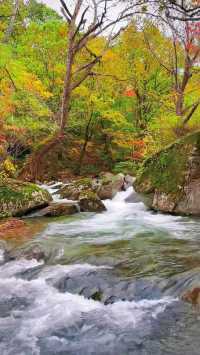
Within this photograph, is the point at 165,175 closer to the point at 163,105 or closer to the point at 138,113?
the point at 163,105

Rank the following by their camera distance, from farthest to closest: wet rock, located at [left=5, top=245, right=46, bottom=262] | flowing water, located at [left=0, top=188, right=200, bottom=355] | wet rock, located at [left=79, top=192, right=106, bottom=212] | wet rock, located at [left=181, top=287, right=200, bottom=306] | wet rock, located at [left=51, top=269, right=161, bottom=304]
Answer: wet rock, located at [left=79, top=192, right=106, bottom=212] → wet rock, located at [left=5, top=245, right=46, bottom=262] → wet rock, located at [left=51, top=269, right=161, bottom=304] → wet rock, located at [left=181, top=287, right=200, bottom=306] → flowing water, located at [left=0, top=188, right=200, bottom=355]

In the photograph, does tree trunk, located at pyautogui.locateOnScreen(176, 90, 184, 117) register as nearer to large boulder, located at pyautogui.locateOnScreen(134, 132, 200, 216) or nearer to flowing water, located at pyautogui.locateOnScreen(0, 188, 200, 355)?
large boulder, located at pyautogui.locateOnScreen(134, 132, 200, 216)

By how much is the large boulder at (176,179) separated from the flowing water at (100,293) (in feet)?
6.44

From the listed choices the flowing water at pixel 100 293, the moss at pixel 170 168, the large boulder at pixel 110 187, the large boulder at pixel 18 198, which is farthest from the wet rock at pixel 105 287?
the large boulder at pixel 110 187

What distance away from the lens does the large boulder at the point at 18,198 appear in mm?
10562

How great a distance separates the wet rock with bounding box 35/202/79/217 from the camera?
35.2 feet

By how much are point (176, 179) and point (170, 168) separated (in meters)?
0.50

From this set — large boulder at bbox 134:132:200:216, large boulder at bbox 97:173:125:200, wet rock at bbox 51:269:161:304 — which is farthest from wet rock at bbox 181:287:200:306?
large boulder at bbox 97:173:125:200

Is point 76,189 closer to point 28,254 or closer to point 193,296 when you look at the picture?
point 28,254

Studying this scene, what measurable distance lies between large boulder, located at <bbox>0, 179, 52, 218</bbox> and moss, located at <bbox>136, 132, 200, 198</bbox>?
3.15m

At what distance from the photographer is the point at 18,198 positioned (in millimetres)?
10797

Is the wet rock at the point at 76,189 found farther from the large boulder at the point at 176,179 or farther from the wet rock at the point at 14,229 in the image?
the wet rock at the point at 14,229

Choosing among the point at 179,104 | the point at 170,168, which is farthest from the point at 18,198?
the point at 179,104

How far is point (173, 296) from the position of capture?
494 centimetres
